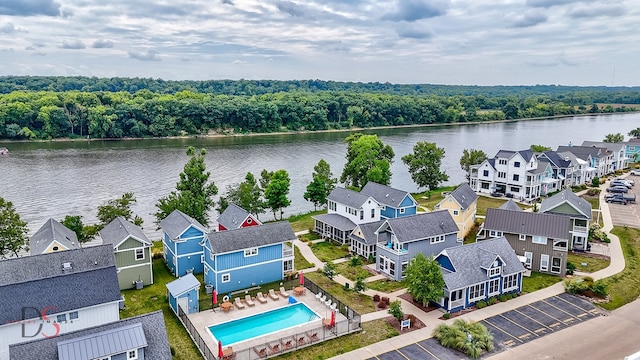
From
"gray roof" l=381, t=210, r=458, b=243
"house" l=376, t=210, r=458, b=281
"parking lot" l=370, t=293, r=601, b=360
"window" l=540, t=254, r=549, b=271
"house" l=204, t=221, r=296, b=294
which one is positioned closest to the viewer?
"parking lot" l=370, t=293, r=601, b=360

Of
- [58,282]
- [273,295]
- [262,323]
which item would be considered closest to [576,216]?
[273,295]

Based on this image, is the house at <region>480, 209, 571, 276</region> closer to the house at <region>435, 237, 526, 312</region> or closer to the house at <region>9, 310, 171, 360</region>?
the house at <region>435, 237, 526, 312</region>

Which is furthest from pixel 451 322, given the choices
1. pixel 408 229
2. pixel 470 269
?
pixel 408 229

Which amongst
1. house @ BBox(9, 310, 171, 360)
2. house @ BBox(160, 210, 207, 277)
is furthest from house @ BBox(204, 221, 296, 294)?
house @ BBox(9, 310, 171, 360)

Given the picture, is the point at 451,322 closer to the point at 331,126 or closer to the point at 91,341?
the point at 91,341

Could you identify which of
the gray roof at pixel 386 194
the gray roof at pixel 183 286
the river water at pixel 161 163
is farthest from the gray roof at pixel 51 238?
the gray roof at pixel 386 194
